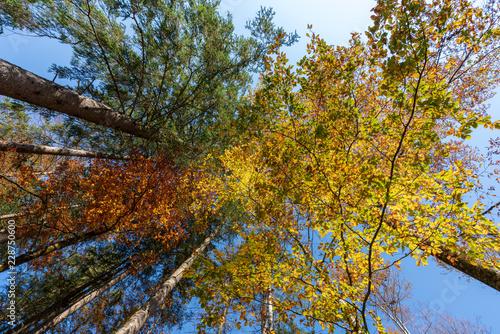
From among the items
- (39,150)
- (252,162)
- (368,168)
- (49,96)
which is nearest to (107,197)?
(39,150)

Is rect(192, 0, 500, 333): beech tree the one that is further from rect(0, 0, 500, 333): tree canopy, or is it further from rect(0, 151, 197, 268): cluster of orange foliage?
rect(0, 151, 197, 268): cluster of orange foliage

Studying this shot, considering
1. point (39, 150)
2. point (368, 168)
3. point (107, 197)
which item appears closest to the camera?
point (368, 168)

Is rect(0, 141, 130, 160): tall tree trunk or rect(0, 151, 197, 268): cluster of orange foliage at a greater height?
rect(0, 141, 130, 160): tall tree trunk

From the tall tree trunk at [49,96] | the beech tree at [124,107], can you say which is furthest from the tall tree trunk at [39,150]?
the tall tree trunk at [49,96]

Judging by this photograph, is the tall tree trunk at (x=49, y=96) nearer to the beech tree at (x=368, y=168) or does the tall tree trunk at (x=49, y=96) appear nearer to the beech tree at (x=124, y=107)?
the beech tree at (x=124, y=107)

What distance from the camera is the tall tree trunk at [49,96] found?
2773 millimetres

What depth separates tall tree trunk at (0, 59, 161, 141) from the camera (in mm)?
2773

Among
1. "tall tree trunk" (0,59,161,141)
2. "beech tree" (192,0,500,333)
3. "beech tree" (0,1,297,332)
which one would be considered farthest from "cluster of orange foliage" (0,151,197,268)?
"beech tree" (192,0,500,333)

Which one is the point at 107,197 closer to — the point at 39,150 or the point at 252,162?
the point at 39,150

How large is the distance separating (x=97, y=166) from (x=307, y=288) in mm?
7477

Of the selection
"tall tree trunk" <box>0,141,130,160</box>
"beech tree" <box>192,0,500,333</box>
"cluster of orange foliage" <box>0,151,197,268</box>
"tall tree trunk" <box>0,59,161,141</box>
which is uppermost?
"tall tree trunk" <box>0,141,130,160</box>

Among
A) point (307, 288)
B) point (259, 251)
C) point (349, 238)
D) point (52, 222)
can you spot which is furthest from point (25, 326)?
point (349, 238)

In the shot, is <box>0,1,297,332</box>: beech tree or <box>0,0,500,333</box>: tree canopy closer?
<box>0,0,500,333</box>: tree canopy

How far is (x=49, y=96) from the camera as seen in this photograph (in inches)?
123
